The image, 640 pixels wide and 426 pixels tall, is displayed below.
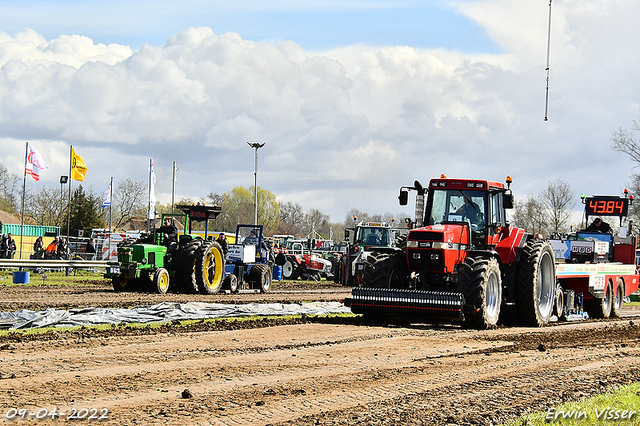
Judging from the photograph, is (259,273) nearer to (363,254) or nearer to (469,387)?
(363,254)

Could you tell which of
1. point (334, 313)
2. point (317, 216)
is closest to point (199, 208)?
point (334, 313)

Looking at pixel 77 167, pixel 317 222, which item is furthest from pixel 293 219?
pixel 77 167

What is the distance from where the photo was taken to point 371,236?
2692 cm

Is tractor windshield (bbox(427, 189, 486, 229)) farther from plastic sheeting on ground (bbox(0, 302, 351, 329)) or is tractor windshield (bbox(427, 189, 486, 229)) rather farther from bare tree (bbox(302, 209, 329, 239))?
bare tree (bbox(302, 209, 329, 239))

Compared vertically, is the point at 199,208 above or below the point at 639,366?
above

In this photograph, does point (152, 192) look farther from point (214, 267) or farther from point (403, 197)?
point (403, 197)

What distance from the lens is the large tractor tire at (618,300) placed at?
59.3 ft

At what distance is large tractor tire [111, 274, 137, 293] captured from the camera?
20188mm

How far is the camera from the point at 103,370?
24.7 ft

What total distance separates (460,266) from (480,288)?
599 millimetres

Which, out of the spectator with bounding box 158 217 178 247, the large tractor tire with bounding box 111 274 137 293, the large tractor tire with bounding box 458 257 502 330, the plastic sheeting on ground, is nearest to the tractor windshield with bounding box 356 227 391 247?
the spectator with bounding box 158 217 178 247

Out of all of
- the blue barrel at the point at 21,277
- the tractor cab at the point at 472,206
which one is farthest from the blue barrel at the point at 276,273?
the tractor cab at the point at 472,206

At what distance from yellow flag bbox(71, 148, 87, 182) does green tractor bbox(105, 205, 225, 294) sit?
17.4m

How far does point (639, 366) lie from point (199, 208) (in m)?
13.9
